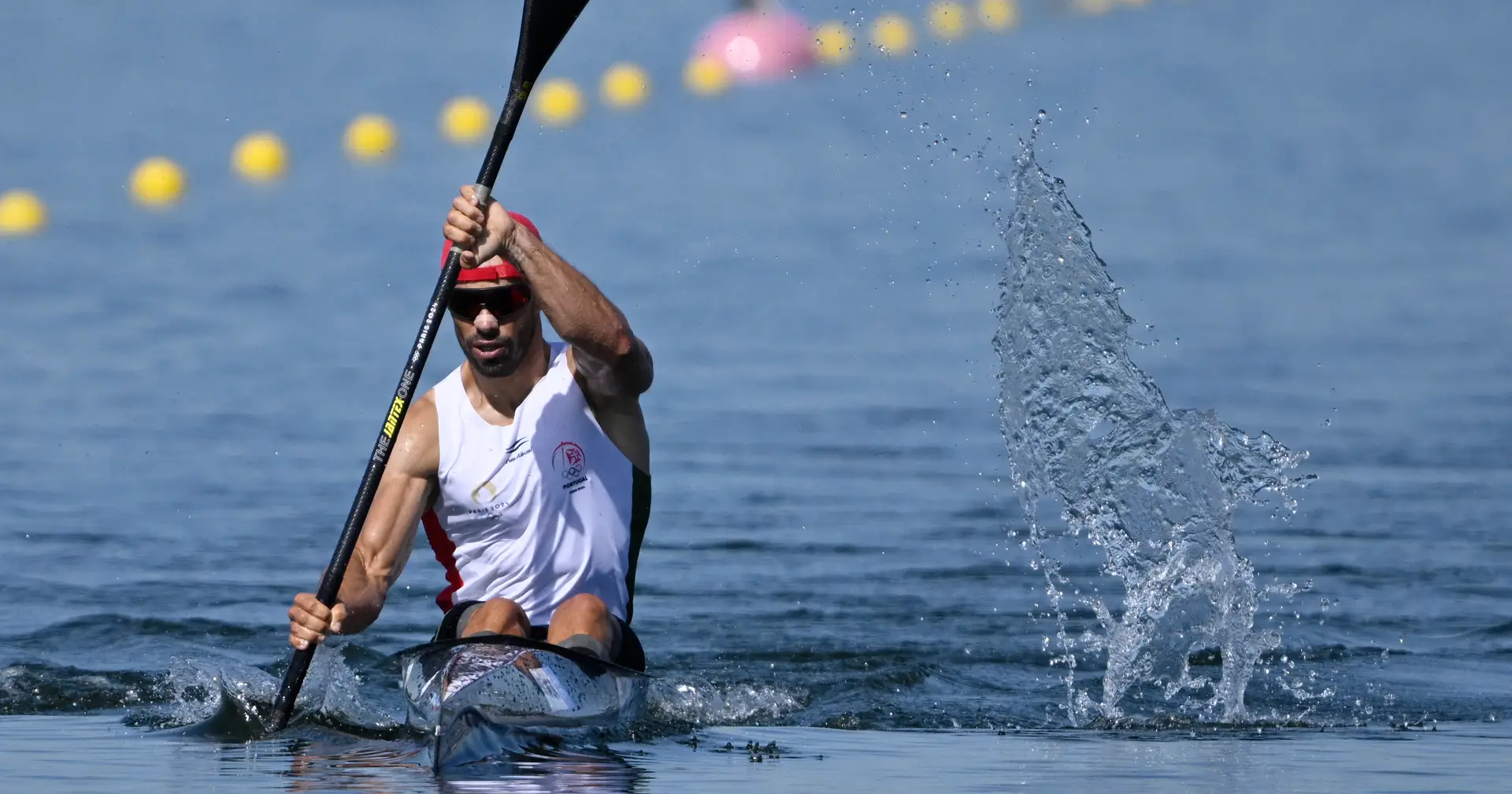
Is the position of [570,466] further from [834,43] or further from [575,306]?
[834,43]

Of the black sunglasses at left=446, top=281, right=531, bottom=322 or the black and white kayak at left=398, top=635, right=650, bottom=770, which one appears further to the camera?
the black sunglasses at left=446, top=281, right=531, bottom=322

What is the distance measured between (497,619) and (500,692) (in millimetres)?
398

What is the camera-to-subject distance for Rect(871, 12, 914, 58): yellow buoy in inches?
875

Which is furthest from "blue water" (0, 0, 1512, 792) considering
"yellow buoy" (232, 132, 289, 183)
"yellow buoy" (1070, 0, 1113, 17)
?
"yellow buoy" (1070, 0, 1113, 17)

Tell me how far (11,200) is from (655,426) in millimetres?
8561

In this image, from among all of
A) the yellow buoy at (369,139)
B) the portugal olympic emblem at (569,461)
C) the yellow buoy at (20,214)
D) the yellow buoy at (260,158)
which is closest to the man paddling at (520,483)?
the portugal olympic emblem at (569,461)

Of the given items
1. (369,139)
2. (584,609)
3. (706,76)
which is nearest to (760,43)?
(706,76)

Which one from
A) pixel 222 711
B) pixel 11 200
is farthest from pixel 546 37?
pixel 11 200

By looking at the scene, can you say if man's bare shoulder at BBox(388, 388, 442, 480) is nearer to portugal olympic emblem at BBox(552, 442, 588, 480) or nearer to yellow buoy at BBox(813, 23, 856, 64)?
portugal olympic emblem at BBox(552, 442, 588, 480)

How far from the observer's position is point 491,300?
20.6ft

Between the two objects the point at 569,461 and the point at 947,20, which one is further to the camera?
the point at 947,20

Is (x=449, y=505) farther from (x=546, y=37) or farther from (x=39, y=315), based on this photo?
(x=39, y=315)

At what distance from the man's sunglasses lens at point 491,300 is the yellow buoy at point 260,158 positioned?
15094 mm

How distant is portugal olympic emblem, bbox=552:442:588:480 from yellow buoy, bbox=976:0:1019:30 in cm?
1787
